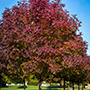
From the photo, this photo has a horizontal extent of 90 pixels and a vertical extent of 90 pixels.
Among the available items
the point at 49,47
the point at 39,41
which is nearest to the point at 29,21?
the point at 39,41

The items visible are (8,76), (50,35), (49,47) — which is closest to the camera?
(49,47)

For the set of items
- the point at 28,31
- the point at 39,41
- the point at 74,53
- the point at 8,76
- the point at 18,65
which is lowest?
the point at 8,76

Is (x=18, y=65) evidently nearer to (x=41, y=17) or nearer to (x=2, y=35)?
(x=2, y=35)

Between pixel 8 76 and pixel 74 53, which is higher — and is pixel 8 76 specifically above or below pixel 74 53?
below

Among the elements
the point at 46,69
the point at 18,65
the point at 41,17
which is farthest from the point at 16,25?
the point at 46,69

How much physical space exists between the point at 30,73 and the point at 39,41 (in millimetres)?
2738

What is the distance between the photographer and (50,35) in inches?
519

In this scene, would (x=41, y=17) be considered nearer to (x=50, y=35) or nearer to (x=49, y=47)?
(x=50, y=35)

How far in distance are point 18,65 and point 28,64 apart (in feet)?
4.74

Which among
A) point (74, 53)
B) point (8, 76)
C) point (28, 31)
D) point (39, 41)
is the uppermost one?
point (28, 31)

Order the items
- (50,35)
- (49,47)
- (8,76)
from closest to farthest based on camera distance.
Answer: (49,47)
(50,35)
(8,76)

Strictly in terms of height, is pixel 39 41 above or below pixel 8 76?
above

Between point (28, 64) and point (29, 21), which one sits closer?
point (28, 64)

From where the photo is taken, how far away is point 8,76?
49.9 ft
